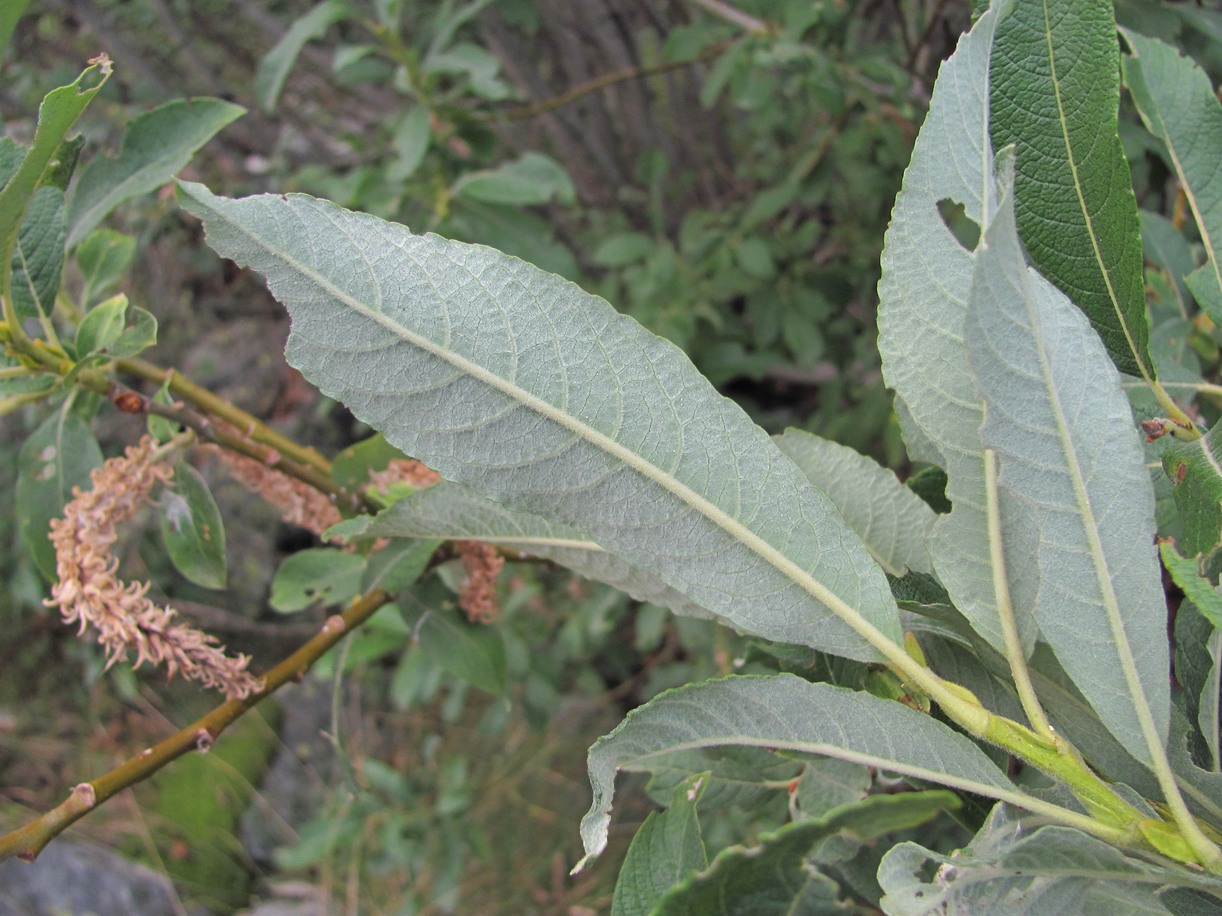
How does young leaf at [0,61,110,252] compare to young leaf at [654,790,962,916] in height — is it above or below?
above

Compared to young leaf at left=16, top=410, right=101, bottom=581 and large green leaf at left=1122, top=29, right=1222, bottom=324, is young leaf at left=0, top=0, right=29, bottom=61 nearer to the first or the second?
young leaf at left=16, top=410, right=101, bottom=581

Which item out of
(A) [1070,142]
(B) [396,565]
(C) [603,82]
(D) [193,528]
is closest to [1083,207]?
(A) [1070,142]

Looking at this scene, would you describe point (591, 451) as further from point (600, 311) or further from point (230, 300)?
point (230, 300)

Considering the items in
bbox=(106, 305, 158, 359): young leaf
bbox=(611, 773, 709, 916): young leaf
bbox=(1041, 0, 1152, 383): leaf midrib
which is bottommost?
bbox=(611, 773, 709, 916): young leaf

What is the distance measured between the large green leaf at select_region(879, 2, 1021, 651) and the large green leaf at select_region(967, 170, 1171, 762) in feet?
0.15

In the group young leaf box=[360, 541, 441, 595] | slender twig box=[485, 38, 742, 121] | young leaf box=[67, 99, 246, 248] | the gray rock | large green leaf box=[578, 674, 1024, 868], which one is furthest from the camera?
the gray rock

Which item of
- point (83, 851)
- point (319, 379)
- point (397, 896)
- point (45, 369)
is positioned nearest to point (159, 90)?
point (45, 369)

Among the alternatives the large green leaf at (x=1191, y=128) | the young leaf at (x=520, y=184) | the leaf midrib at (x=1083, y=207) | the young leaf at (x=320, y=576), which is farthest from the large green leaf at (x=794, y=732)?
the young leaf at (x=520, y=184)

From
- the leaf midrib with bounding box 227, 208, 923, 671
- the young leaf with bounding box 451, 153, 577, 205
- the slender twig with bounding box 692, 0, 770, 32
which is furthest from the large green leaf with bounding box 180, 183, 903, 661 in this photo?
the slender twig with bounding box 692, 0, 770, 32

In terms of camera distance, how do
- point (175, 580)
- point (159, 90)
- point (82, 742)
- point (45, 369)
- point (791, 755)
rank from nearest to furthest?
point (791, 755)
point (45, 369)
point (159, 90)
point (175, 580)
point (82, 742)

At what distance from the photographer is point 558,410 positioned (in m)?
0.58

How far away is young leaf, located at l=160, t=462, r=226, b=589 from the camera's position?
3.13 feet

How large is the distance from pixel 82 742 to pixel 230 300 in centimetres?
249

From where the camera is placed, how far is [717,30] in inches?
77.4
